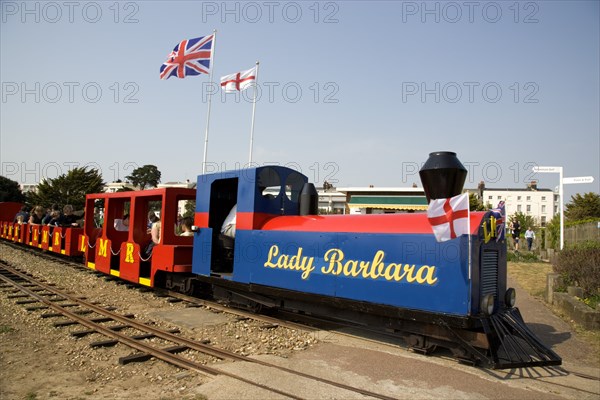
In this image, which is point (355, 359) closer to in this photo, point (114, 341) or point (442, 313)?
point (442, 313)

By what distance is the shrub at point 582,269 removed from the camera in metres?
8.99

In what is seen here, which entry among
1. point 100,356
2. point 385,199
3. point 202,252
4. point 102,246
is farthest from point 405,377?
point 385,199

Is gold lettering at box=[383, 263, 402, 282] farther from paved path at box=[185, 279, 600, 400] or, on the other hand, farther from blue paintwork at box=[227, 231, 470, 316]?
paved path at box=[185, 279, 600, 400]

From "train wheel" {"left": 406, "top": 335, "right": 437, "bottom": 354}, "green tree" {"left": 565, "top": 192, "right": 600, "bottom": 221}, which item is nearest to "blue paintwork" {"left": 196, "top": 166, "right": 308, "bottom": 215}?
"train wheel" {"left": 406, "top": 335, "right": 437, "bottom": 354}

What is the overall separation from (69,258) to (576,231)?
759 inches

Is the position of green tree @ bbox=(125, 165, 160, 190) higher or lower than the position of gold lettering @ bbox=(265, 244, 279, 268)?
higher

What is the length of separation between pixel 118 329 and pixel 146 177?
2864 inches

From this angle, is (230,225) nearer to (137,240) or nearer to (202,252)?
(202,252)

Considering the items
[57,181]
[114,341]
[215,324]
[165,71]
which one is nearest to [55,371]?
[114,341]

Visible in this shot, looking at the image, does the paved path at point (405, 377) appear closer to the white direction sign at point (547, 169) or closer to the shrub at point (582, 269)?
the shrub at point (582, 269)

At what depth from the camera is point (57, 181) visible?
45.3 m

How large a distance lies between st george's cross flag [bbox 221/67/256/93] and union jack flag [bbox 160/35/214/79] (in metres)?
1.50

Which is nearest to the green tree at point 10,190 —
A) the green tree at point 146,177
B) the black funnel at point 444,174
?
the green tree at point 146,177

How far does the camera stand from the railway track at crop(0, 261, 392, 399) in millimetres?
4887
